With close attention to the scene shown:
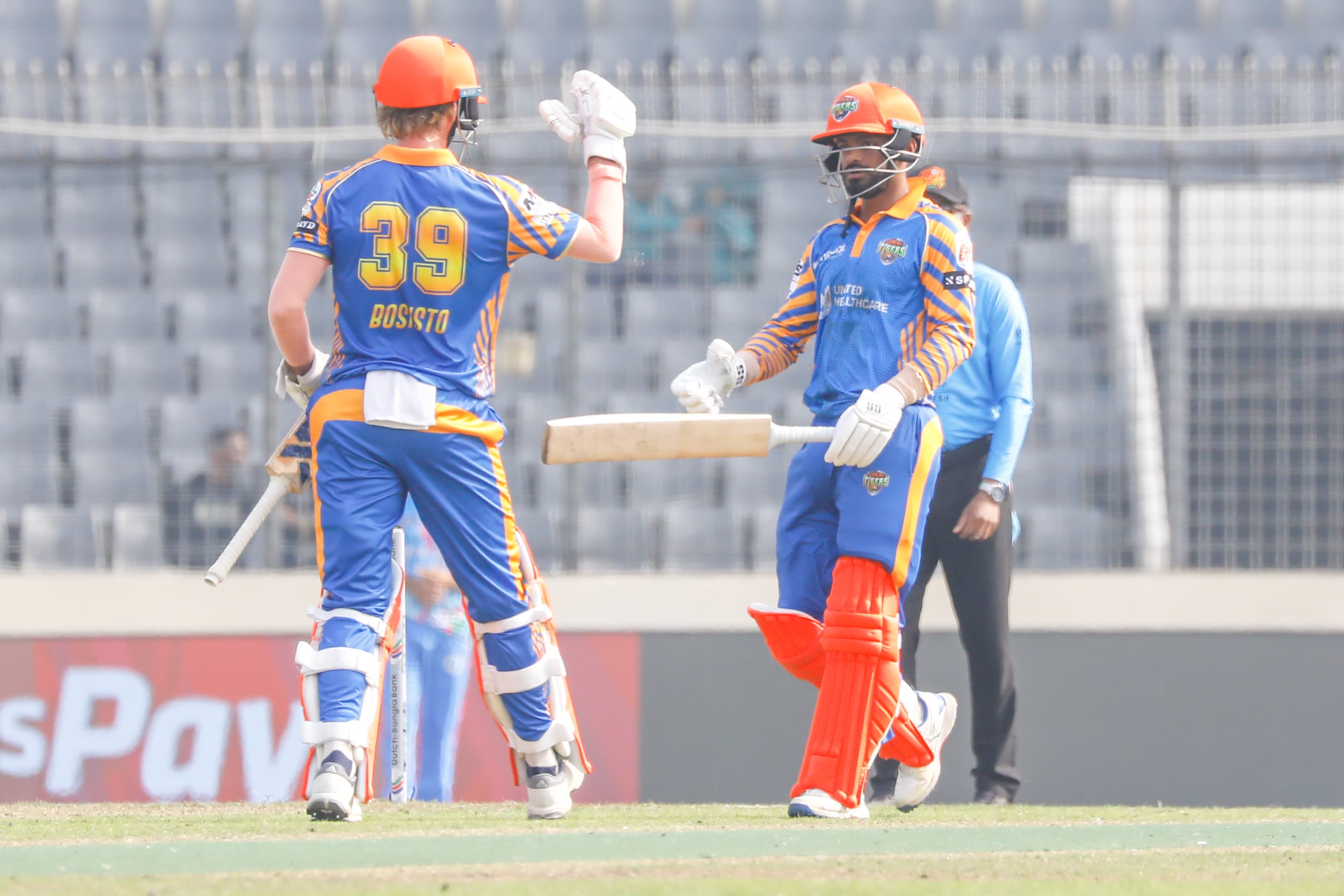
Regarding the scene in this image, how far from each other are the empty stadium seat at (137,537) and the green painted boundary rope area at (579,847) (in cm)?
405

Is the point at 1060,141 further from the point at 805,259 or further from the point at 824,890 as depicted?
the point at 824,890

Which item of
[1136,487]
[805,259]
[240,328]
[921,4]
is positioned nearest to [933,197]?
[805,259]

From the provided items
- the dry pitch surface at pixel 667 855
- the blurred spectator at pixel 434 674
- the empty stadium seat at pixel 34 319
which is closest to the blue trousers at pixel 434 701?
the blurred spectator at pixel 434 674

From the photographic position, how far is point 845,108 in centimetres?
430

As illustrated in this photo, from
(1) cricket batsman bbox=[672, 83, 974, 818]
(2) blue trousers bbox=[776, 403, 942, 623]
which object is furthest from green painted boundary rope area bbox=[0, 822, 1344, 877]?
(2) blue trousers bbox=[776, 403, 942, 623]

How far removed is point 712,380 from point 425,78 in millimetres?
1066

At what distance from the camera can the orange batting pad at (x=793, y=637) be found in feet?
14.0

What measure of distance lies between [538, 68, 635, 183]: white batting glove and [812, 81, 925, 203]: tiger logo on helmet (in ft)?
1.63

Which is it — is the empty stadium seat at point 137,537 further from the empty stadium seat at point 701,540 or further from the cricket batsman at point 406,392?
the cricket batsman at point 406,392

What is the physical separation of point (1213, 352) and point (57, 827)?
5.12 meters

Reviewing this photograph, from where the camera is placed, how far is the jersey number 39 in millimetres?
3805

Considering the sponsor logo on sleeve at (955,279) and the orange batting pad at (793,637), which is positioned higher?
Result: the sponsor logo on sleeve at (955,279)

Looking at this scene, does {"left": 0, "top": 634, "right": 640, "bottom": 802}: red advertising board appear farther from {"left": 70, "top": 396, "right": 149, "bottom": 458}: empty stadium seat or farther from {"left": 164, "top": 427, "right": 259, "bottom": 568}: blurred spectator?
{"left": 70, "top": 396, "right": 149, "bottom": 458}: empty stadium seat

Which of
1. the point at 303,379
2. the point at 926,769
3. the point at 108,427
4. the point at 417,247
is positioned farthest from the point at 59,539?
the point at 926,769
